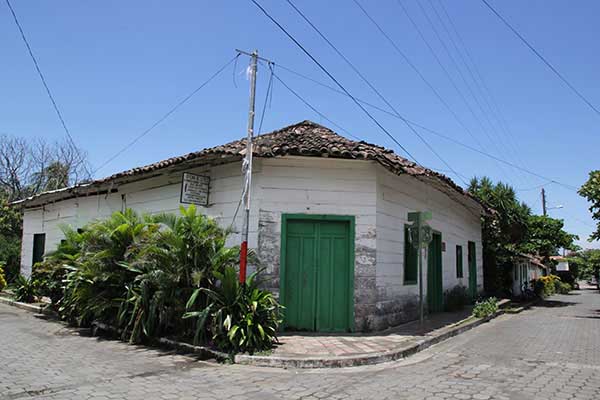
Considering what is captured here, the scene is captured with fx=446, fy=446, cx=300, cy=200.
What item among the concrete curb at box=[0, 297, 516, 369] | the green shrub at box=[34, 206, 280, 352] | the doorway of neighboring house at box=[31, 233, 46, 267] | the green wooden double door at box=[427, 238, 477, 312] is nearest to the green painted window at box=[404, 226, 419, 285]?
the green wooden double door at box=[427, 238, 477, 312]

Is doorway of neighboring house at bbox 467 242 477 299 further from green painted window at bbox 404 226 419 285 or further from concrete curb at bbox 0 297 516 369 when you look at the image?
concrete curb at bbox 0 297 516 369

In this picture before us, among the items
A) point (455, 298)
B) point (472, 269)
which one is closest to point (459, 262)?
point (455, 298)

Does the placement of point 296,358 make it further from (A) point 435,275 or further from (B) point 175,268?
(A) point 435,275

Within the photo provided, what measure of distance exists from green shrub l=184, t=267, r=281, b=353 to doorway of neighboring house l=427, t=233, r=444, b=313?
6524 mm

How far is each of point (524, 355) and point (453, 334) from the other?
2.20 metres

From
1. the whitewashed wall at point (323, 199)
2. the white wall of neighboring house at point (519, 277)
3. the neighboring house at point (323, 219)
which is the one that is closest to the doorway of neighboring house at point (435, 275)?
the neighboring house at point (323, 219)

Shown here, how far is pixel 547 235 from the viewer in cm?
2064

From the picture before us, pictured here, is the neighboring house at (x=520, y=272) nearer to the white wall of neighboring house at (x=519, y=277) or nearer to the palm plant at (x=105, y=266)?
the white wall of neighboring house at (x=519, y=277)

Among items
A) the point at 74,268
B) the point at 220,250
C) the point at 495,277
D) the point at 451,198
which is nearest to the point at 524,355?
the point at 220,250

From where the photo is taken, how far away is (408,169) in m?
9.49

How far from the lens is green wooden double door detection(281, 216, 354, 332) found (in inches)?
357

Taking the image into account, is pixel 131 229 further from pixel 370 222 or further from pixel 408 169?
pixel 408 169

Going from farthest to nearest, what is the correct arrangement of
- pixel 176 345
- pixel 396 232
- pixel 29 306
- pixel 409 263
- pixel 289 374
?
pixel 29 306, pixel 409 263, pixel 396 232, pixel 176 345, pixel 289 374

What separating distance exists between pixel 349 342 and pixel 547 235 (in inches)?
648
